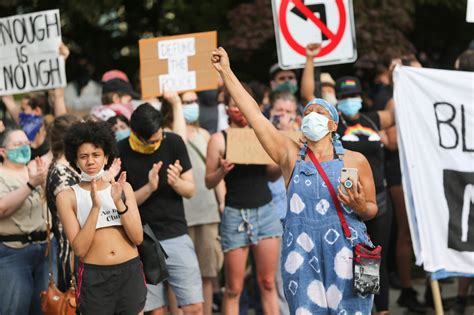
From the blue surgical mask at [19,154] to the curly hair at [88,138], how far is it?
57.2 inches

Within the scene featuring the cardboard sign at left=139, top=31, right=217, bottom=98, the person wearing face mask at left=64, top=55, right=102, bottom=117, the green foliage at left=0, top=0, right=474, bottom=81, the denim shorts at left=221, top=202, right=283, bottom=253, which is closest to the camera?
the denim shorts at left=221, top=202, right=283, bottom=253

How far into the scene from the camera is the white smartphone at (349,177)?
7.23 metres

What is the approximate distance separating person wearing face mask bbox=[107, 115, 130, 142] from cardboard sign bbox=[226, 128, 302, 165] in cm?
105

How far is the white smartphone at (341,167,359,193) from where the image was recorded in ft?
23.7

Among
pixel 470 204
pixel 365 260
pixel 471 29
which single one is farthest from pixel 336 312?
pixel 471 29

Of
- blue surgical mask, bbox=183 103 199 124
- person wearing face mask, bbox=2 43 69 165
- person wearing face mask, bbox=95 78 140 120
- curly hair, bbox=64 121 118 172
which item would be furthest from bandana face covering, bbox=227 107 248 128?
curly hair, bbox=64 121 118 172

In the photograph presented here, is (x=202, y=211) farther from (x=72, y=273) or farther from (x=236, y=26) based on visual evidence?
(x=236, y=26)

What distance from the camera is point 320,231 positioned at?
7480 millimetres

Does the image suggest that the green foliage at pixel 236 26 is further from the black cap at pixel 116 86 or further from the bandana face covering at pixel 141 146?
the bandana face covering at pixel 141 146

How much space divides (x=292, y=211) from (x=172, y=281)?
202 centimetres

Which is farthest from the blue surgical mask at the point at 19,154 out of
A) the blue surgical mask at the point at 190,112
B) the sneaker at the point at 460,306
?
the sneaker at the point at 460,306

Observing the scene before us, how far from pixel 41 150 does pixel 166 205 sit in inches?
87.1

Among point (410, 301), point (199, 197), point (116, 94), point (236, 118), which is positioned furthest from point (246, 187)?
point (410, 301)

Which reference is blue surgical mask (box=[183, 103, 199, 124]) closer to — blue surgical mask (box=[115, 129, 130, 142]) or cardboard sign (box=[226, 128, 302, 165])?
blue surgical mask (box=[115, 129, 130, 142])
